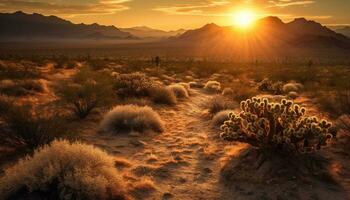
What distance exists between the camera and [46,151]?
5273 mm

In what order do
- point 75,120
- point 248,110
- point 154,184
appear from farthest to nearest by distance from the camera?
point 75,120 < point 248,110 < point 154,184

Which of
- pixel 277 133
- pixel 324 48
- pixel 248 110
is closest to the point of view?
pixel 277 133

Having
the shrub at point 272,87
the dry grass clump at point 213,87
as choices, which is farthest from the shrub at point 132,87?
the shrub at point 272,87

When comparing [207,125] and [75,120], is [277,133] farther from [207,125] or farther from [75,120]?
Result: [75,120]

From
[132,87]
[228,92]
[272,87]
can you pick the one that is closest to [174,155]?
[132,87]

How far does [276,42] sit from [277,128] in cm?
11619

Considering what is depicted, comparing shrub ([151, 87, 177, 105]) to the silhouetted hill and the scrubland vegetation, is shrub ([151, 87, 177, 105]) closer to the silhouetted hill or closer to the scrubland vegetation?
the scrubland vegetation

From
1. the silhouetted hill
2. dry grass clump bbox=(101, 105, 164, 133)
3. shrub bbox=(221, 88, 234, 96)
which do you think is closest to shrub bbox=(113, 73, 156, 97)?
shrub bbox=(221, 88, 234, 96)

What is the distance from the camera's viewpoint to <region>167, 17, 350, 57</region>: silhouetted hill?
98188mm

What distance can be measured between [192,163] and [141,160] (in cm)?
109

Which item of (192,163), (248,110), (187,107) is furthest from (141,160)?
(187,107)

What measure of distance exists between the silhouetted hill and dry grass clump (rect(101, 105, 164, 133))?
79942 millimetres

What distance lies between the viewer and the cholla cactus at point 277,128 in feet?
20.1

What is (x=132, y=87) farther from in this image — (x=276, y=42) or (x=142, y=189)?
(x=276, y=42)
